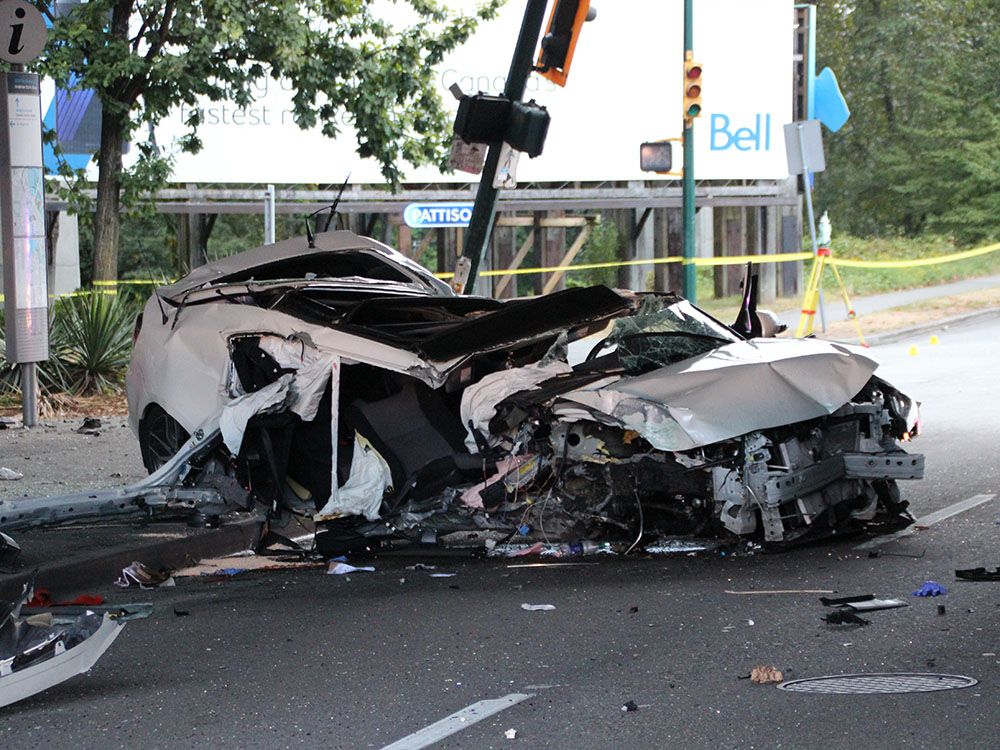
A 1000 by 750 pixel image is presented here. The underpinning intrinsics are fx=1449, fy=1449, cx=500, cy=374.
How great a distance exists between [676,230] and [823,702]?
74.4ft

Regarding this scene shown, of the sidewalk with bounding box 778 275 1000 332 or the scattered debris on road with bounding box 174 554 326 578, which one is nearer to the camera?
the scattered debris on road with bounding box 174 554 326 578

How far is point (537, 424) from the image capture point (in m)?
7.88

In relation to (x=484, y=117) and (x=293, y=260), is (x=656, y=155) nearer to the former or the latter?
(x=484, y=117)

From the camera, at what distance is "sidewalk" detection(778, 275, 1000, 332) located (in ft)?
80.3

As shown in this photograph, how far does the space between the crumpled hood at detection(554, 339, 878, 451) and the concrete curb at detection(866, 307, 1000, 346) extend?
44.8 ft

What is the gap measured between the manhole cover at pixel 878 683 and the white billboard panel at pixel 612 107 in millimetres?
19548

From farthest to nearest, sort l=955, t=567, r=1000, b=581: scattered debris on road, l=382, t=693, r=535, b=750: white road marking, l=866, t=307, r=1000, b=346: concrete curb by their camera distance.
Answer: l=866, t=307, r=1000, b=346: concrete curb < l=955, t=567, r=1000, b=581: scattered debris on road < l=382, t=693, r=535, b=750: white road marking

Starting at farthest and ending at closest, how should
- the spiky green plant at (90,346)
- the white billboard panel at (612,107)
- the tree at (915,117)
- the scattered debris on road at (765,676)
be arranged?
1. the tree at (915,117)
2. the white billboard panel at (612,107)
3. the spiky green plant at (90,346)
4. the scattered debris on road at (765,676)

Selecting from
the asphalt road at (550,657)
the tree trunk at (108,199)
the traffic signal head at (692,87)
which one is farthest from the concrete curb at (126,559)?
the traffic signal head at (692,87)

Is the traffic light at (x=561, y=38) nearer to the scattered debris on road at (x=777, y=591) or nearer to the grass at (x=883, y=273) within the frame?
the scattered debris on road at (x=777, y=591)

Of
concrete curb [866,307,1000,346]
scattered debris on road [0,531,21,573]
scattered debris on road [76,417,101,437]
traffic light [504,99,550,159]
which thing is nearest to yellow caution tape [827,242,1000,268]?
concrete curb [866,307,1000,346]

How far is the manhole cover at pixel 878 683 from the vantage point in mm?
5258

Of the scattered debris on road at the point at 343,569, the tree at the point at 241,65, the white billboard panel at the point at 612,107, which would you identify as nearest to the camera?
the scattered debris on road at the point at 343,569

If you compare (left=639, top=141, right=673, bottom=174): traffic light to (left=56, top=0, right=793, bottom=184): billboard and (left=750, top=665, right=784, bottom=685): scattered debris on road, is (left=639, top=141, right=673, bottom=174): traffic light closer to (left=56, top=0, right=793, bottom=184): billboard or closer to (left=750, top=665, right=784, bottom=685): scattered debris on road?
(left=56, top=0, right=793, bottom=184): billboard
